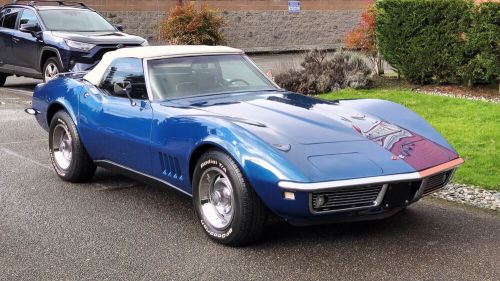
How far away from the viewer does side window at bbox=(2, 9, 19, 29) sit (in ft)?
44.7

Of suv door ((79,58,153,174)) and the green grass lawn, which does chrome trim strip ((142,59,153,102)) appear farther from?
the green grass lawn

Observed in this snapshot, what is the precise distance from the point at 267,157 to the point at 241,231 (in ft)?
1.86

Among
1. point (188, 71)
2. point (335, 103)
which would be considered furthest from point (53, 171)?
point (335, 103)

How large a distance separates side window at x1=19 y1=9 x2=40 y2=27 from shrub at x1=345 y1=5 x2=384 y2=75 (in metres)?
6.90

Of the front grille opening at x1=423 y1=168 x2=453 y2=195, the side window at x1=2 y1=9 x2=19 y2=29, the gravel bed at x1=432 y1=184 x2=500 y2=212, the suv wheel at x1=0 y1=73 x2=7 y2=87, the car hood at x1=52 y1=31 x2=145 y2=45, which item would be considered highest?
the side window at x1=2 y1=9 x2=19 y2=29

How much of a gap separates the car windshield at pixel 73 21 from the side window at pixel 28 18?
19 cm

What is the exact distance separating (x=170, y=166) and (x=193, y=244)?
677 mm

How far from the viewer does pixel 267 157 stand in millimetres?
4098

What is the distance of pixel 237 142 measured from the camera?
167 inches

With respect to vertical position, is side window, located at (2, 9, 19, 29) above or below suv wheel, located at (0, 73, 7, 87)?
above

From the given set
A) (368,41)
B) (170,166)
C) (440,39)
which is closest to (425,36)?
(440,39)

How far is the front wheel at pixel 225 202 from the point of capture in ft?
13.8

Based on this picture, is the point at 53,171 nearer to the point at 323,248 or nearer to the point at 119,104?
the point at 119,104

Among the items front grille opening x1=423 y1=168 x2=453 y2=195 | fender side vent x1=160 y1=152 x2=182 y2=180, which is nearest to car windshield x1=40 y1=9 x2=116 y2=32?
fender side vent x1=160 y1=152 x2=182 y2=180
